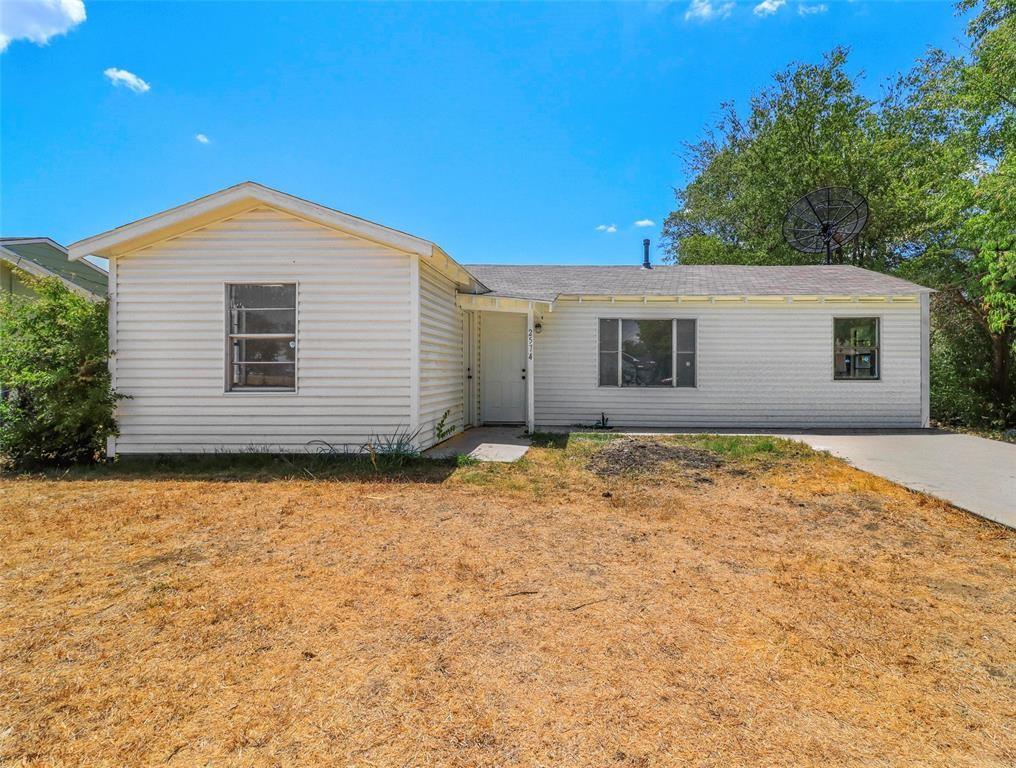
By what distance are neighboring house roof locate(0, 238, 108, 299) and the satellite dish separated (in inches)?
632

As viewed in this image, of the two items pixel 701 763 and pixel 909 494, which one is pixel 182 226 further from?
pixel 909 494

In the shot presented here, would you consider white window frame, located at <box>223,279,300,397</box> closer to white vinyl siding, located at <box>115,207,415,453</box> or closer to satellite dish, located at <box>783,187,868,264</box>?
white vinyl siding, located at <box>115,207,415,453</box>

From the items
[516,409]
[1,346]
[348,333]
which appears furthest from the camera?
[516,409]

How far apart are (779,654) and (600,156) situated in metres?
18.5

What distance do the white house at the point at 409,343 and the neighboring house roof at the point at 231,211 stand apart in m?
0.02

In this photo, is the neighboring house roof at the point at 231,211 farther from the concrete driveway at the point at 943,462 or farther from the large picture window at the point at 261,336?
the concrete driveway at the point at 943,462

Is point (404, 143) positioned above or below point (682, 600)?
above

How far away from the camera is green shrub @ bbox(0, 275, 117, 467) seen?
6199 mm

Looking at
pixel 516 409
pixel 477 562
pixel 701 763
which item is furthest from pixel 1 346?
pixel 701 763

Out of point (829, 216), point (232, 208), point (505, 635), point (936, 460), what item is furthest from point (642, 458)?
point (829, 216)

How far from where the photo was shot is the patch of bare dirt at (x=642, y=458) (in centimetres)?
637

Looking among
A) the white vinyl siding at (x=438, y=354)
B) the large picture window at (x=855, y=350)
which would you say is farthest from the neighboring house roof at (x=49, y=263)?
the large picture window at (x=855, y=350)

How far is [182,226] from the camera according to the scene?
21.5ft

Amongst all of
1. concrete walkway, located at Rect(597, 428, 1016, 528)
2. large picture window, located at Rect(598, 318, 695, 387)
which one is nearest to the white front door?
large picture window, located at Rect(598, 318, 695, 387)
